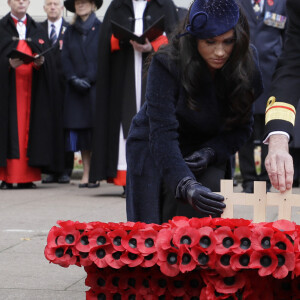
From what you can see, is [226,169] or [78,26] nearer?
[226,169]

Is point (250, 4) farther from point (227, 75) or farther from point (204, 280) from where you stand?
point (204, 280)

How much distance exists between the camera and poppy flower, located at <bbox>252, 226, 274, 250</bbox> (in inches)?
103

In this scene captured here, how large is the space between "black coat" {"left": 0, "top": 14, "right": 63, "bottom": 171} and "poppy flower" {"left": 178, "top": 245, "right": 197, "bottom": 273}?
260 inches

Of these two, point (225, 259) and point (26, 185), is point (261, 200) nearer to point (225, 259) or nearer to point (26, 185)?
point (225, 259)

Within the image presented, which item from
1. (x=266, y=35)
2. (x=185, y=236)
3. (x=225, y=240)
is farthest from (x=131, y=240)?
(x=266, y=35)

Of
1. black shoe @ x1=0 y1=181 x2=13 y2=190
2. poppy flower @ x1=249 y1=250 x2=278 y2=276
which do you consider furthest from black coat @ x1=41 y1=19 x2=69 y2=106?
poppy flower @ x1=249 y1=250 x2=278 y2=276

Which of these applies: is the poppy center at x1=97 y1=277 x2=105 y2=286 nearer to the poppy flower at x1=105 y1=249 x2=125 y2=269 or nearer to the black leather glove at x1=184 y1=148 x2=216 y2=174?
the poppy flower at x1=105 y1=249 x2=125 y2=269

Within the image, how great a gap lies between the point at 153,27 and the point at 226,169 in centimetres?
355

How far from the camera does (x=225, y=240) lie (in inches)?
105

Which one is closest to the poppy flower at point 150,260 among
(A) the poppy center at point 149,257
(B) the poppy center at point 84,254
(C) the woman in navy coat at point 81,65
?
(A) the poppy center at point 149,257

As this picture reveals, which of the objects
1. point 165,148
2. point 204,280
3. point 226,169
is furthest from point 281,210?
point 226,169

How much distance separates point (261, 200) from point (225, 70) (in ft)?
2.52

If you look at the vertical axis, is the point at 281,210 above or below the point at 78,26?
below

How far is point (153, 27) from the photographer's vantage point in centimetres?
740
